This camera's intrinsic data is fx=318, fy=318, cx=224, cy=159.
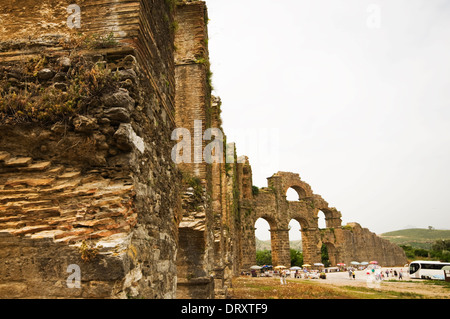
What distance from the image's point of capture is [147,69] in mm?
3693

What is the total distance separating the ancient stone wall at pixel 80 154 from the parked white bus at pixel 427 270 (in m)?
26.1

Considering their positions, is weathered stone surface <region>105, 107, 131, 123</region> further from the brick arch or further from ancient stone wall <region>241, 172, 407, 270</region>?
the brick arch

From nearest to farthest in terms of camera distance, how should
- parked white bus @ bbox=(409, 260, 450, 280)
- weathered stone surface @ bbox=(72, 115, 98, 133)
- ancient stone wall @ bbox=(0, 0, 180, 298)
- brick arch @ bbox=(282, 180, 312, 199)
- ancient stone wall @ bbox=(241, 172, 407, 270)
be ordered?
ancient stone wall @ bbox=(0, 0, 180, 298) → weathered stone surface @ bbox=(72, 115, 98, 133) → parked white bus @ bbox=(409, 260, 450, 280) → ancient stone wall @ bbox=(241, 172, 407, 270) → brick arch @ bbox=(282, 180, 312, 199)

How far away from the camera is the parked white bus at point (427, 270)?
75.9ft

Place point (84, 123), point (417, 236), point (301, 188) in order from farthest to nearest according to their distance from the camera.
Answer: point (417, 236) → point (301, 188) → point (84, 123)

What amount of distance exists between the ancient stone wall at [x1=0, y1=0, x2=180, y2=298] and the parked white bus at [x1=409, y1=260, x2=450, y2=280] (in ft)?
85.8

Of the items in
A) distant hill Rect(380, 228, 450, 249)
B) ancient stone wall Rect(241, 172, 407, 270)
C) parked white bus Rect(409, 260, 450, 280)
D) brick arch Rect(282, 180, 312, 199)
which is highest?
brick arch Rect(282, 180, 312, 199)

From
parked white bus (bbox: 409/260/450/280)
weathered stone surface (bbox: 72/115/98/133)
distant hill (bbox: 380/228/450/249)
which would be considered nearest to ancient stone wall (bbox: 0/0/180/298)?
weathered stone surface (bbox: 72/115/98/133)

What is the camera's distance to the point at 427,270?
2403 centimetres

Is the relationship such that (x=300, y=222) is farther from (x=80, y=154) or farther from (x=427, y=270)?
(x=80, y=154)

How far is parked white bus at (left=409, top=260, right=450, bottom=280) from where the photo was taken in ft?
75.9

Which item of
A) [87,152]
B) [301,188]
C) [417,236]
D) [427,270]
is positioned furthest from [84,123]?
[417,236]

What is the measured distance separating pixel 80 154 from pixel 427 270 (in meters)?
28.1
